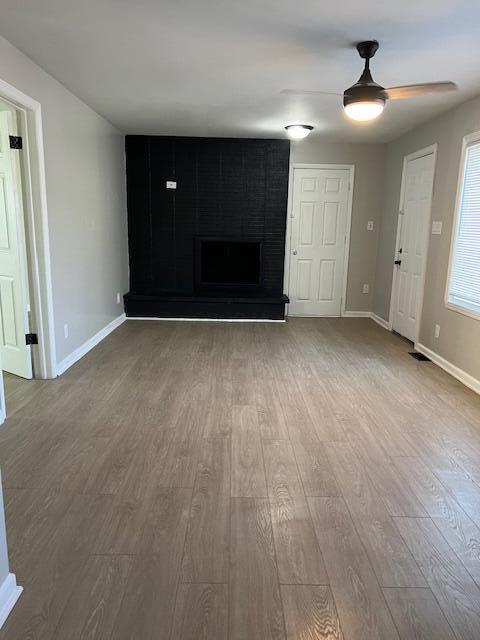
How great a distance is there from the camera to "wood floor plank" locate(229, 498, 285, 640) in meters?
1.47

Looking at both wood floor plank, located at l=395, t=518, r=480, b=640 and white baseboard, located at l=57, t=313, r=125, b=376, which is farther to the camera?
white baseboard, located at l=57, t=313, r=125, b=376

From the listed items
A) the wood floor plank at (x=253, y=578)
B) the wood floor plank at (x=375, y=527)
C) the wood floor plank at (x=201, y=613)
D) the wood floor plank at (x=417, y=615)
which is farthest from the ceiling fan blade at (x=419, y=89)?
the wood floor plank at (x=201, y=613)

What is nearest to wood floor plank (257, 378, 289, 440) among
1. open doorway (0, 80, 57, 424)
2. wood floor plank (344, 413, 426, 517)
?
wood floor plank (344, 413, 426, 517)

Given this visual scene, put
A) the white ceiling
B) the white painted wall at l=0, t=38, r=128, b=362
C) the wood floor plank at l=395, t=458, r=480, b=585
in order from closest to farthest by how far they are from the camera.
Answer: the wood floor plank at l=395, t=458, r=480, b=585 → the white ceiling → the white painted wall at l=0, t=38, r=128, b=362

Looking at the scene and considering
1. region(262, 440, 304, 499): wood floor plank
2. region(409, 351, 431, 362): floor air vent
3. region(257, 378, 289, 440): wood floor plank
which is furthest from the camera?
region(409, 351, 431, 362): floor air vent

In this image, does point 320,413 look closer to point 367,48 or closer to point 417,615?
point 417,615

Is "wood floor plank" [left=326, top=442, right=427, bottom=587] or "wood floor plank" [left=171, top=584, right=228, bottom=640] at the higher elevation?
"wood floor plank" [left=171, top=584, right=228, bottom=640]

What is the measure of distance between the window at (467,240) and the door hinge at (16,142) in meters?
3.75

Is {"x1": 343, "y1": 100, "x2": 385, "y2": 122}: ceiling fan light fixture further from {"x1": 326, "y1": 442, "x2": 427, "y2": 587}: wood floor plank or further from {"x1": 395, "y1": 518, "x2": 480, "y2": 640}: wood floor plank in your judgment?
{"x1": 395, "y1": 518, "x2": 480, "y2": 640}: wood floor plank

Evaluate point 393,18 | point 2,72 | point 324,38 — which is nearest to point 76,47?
point 2,72

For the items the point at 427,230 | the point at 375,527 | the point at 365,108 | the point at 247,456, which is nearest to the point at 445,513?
the point at 375,527

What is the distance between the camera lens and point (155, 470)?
7.91 ft

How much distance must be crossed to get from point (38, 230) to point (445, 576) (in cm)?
346

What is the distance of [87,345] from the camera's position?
15.1ft
